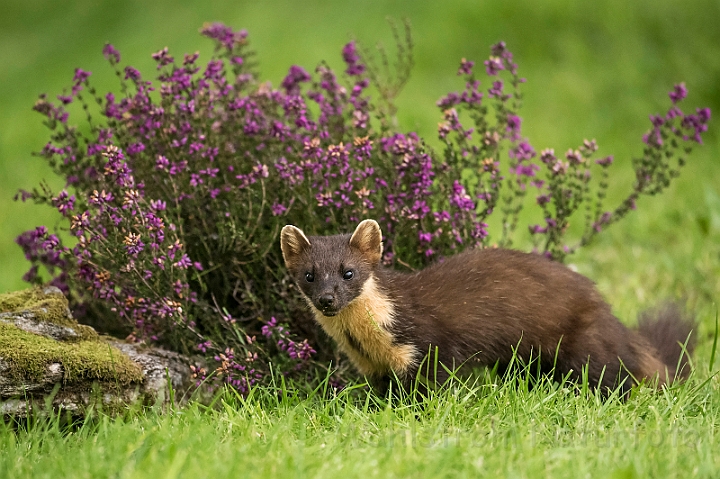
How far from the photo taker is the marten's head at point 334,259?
Answer: 4949mm

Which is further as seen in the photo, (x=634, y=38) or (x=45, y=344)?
(x=634, y=38)

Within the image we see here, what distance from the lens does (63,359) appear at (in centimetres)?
461

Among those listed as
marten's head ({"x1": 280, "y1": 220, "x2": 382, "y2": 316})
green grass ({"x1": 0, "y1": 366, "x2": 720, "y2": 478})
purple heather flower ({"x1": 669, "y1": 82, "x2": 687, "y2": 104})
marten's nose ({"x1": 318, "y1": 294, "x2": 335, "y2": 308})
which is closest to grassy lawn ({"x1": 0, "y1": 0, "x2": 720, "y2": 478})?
green grass ({"x1": 0, "y1": 366, "x2": 720, "y2": 478})

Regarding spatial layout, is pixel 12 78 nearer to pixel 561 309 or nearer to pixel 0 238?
pixel 0 238

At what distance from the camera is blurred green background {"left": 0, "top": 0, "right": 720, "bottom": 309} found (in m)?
8.70

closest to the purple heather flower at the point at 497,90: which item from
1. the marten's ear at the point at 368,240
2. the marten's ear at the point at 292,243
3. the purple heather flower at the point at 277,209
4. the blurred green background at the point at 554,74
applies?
the marten's ear at the point at 368,240

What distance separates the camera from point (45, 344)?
15.4 feet

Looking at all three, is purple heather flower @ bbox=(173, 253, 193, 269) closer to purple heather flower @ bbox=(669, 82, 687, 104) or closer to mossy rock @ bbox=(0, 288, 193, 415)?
mossy rock @ bbox=(0, 288, 193, 415)

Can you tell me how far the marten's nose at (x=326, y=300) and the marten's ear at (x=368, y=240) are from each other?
1.27 ft

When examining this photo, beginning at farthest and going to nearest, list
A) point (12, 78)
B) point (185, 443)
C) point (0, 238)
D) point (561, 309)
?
1. point (12, 78)
2. point (0, 238)
3. point (561, 309)
4. point (185, 443)

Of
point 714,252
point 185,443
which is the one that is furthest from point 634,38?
point 185,443

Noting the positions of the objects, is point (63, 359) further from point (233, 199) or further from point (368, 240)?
point (368, 240)

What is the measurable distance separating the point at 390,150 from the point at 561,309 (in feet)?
5.07

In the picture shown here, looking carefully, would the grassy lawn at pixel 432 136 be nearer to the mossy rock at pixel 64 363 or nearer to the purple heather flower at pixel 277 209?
the mossy rock at pixel 64 363
